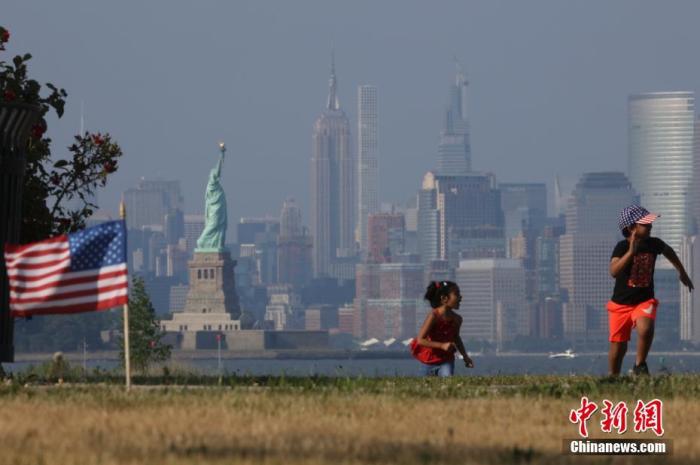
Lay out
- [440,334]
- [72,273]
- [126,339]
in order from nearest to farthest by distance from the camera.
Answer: [126,339]
[72,273]
[440,334]

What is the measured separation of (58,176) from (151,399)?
1429 centimetres

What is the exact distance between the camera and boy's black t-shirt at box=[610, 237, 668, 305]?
68.5ft

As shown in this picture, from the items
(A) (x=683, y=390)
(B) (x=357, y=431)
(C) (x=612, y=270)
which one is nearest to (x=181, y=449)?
(B) (x=357, y=431)

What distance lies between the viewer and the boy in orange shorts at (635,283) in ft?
68.3

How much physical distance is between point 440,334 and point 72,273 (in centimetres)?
527

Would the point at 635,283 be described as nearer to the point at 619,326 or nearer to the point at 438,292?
the point at 619,326

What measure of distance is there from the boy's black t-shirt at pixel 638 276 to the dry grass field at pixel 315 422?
50.5 inches

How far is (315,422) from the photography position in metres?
15.1

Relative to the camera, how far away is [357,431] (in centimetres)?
1456

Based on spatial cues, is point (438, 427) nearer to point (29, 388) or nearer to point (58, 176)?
point (29, 388)

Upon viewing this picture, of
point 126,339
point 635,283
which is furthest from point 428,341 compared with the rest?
point 126,339

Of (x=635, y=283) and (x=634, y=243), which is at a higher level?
(x=634, y=243)

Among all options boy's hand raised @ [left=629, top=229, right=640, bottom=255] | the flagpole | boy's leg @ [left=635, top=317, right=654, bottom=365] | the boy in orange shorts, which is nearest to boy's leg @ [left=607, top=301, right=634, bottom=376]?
the boy in orange shorts

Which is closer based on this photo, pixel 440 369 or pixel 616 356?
pixel 616 356
